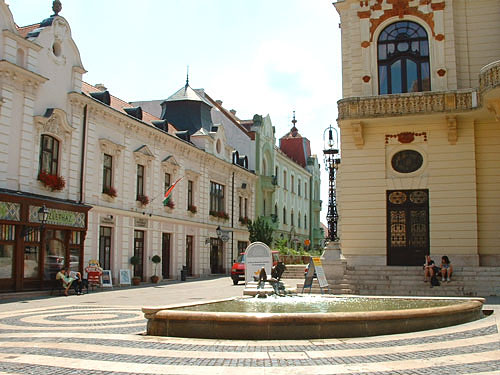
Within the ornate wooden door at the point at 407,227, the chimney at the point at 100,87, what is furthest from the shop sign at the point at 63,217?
the ornate wooden door at the point at 407,227

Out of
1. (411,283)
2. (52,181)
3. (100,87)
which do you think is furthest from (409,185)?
(100,87)

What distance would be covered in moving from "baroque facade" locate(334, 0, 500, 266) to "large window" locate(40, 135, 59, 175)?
12727mm

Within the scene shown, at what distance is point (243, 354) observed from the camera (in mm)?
8336

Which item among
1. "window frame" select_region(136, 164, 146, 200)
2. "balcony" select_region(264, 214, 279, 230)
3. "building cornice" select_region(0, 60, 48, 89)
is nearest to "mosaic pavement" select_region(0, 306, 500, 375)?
"building cornice" select_region(0, 60, 48, 89)

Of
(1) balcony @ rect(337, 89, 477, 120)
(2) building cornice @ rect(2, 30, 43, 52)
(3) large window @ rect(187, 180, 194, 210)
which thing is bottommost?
(3) large window @ rect(187, 180, 194, 210)

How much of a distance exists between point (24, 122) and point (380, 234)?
51.0 ft

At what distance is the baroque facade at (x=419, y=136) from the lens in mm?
22922

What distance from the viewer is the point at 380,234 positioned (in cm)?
2391

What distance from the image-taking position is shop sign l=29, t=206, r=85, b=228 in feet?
73.6

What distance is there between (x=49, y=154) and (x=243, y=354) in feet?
61.8

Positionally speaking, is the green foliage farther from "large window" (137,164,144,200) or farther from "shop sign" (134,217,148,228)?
"large window" (137,164,144,200)

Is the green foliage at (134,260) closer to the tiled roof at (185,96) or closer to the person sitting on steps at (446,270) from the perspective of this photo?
the person sitting on steps at (446,270)

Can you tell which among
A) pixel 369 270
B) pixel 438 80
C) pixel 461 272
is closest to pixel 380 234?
pixel 369 270

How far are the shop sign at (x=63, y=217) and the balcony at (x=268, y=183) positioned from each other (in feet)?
89.4
